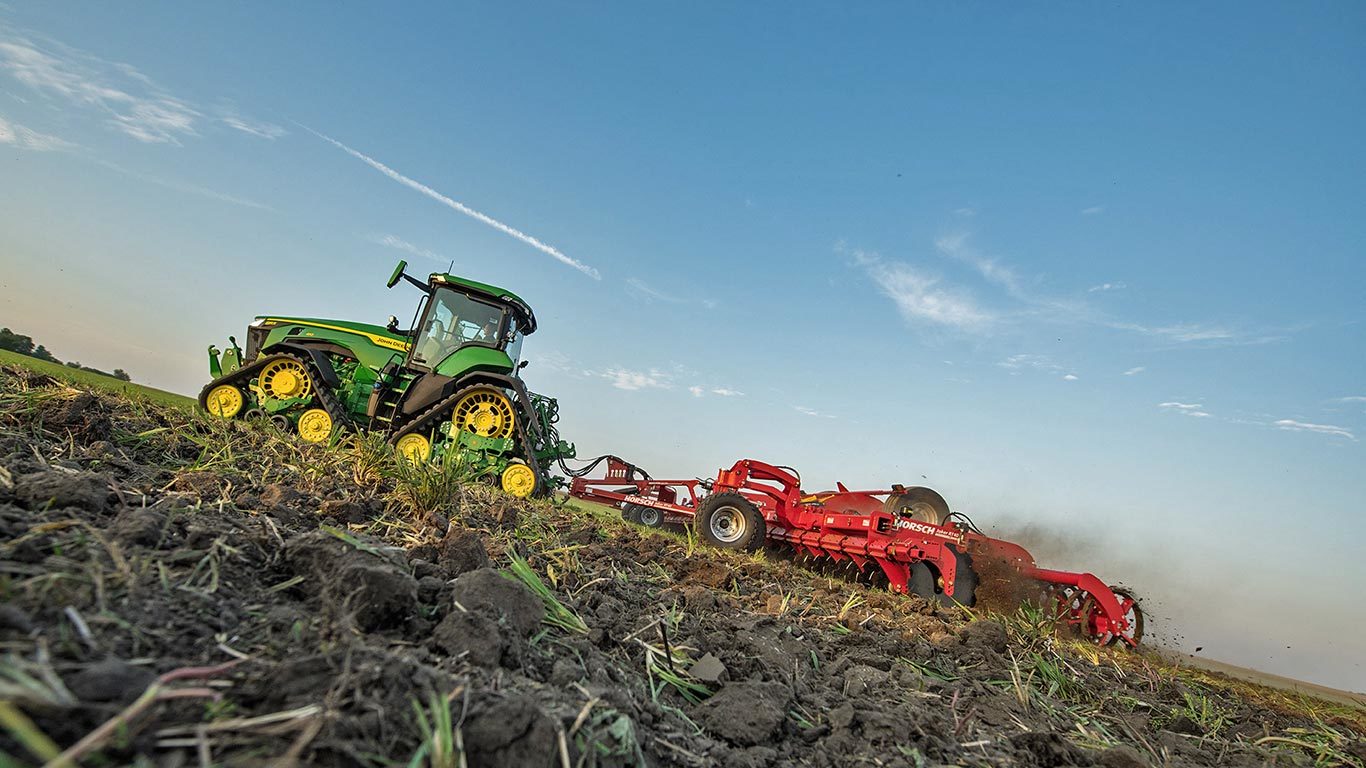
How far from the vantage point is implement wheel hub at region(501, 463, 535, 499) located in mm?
8898

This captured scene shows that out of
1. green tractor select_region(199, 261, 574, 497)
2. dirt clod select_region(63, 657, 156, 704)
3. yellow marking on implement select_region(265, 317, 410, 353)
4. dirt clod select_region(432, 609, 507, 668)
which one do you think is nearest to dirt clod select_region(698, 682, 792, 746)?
dirt clod select_region(432, 609, 507, 668)

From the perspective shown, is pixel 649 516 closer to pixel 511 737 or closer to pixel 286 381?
pixel 286 381

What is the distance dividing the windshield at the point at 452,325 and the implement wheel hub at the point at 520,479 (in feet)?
6.81

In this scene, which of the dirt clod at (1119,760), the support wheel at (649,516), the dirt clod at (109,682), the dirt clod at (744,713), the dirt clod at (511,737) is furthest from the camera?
the support wheel at (649,516)

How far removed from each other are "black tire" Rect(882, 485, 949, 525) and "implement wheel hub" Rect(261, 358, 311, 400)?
8995 mm

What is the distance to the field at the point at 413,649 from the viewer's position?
1021mm

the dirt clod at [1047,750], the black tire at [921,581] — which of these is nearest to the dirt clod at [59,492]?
the dirt clod at [1047,750]

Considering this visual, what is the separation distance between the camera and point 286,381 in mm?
9648

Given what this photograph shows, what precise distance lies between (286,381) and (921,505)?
9772 mm

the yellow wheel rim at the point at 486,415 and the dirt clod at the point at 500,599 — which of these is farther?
the yellow wheel rim at the point at 486,415

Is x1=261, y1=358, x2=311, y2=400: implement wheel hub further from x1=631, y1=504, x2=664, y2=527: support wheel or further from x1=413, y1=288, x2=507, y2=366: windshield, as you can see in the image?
x1=631, y1=504, x2=664, y2=527: support wheel

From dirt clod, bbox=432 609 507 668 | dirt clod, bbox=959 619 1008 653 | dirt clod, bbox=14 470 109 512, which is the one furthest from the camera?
dirt clod, bbox=959 619 1008 653

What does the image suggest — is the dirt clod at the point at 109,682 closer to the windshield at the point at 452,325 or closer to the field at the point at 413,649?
the field at the point at 413,649

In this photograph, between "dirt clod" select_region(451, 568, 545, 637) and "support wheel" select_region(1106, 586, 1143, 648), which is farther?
"support wheel" select_region(1106, 586, 1143, 648)
